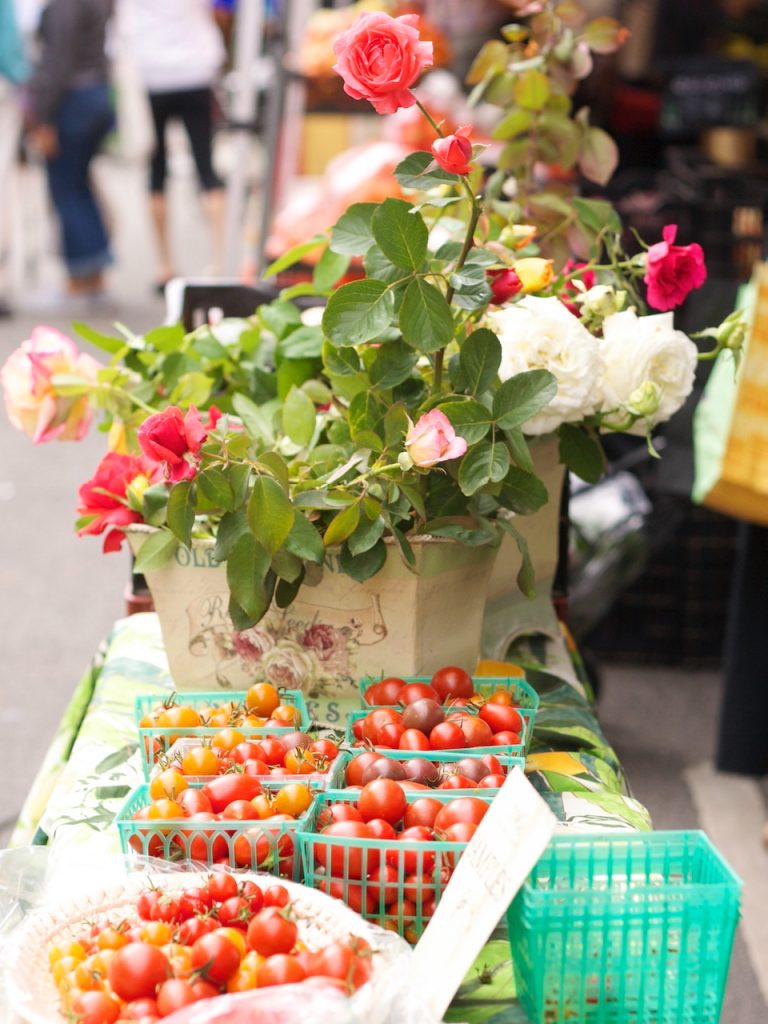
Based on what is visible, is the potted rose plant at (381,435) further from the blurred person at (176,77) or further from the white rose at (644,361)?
the blurred person at (176,77)

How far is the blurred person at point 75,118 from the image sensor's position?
5.96 metres

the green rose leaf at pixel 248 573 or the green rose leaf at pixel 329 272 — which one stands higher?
the green rose leaf at pixel 329 272

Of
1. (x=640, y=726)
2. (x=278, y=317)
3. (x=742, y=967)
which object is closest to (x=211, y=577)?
(x=278, y=317)

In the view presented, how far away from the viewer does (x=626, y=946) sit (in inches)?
36.6

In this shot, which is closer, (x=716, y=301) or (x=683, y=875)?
(x=683, y=875)

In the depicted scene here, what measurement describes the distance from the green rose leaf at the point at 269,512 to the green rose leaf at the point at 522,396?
213 millimetres

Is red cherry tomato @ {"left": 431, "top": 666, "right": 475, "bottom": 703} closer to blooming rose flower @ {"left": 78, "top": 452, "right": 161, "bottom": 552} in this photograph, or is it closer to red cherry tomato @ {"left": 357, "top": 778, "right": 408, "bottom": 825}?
red cherry tomato @ {"left": 357, "top": 778, "right": 408, "bottom": 825}

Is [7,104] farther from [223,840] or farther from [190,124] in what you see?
[223,840]

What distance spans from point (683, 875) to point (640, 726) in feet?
6.98

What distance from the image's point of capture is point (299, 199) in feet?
→ 11.8

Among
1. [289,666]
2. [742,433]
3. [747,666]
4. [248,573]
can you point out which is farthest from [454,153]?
[747,666]

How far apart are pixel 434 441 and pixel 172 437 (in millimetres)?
225

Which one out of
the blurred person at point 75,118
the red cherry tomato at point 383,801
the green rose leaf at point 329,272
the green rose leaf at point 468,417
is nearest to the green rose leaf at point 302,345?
the green rose leaf at point 329,272

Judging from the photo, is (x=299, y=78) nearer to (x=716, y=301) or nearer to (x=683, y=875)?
(x=716, y=301)
